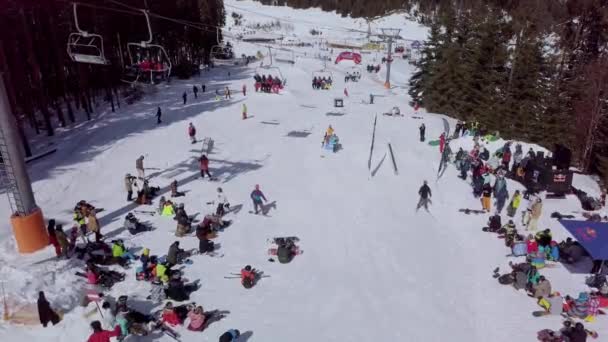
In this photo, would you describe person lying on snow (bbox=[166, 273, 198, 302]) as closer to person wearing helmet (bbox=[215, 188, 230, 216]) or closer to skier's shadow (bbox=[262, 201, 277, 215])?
person wearing helmet (bbox=[215, 188, 230, 216])

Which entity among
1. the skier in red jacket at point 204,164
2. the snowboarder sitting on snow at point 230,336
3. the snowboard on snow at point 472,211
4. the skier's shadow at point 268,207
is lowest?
the snowboard on snow at point 472,211

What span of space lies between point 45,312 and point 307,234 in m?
8.62

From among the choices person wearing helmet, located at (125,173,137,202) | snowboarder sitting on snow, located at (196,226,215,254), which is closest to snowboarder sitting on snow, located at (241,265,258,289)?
snowboarder sitting on snow, located at (196,226,215,254)

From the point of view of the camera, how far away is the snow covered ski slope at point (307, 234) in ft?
38.7

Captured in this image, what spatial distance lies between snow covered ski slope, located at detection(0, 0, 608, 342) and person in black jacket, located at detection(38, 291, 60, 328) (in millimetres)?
220

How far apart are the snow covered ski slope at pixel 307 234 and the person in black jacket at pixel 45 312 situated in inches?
8.7

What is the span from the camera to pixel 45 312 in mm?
11031

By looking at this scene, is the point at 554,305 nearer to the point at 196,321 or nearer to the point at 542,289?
the point at 542,289

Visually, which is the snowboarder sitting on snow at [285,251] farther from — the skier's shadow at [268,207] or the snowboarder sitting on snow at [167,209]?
the snowboarder sitting on snow at [167,209]

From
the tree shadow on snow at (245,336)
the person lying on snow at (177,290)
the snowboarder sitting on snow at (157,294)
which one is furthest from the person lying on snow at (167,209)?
the tree shadow on snow at (245,336)

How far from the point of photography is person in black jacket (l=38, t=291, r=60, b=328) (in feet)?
35.9

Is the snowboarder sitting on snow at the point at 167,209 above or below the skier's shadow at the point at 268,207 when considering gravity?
above

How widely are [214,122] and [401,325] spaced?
2467 centimetres

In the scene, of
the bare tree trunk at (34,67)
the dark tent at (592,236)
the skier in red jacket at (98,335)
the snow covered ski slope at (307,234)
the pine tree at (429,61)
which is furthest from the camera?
the pine tree at (429,61)
